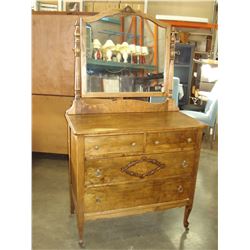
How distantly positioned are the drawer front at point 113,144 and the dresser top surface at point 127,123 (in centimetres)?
5

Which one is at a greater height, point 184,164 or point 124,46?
point 124,46

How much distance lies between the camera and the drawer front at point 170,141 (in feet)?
5.72

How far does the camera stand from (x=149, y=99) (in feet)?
6.92

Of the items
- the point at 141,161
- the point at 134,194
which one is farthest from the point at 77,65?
the point at 134,194

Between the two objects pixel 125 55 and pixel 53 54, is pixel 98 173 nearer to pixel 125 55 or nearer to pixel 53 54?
pixel 125 55

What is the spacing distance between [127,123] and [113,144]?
184 mm

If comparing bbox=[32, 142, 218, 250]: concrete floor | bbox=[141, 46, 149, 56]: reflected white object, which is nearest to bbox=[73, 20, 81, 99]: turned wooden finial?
bbox=[141, 46, 149, 56]: reflected white object

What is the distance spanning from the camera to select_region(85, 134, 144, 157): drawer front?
5.35 ft

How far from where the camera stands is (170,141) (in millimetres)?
1791

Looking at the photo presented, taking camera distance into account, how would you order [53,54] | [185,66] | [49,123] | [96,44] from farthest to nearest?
1. [185,66]
2. [49,123]
3. [53,54]
4. [96,44]

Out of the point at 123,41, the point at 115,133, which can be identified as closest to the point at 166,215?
the point at 115,133

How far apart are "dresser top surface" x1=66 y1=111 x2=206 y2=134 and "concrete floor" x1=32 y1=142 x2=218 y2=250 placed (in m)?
0.84

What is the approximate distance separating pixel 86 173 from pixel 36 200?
97 centimetres

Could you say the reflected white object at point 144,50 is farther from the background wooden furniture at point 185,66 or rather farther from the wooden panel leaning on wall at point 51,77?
the background wooden furniture at point 185,66
